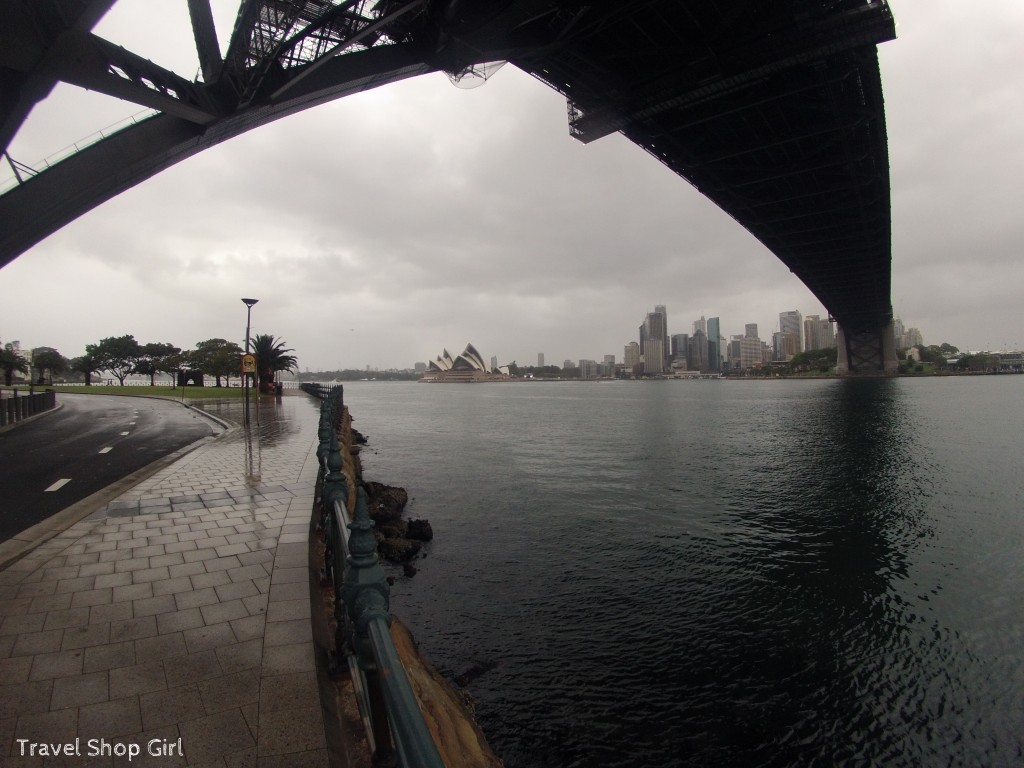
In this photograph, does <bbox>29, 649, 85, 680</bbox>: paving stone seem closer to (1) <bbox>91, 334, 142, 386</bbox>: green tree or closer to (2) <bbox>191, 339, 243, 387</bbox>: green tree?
(2) <bbox>191, 339, 243, 387</bbox>: green tree

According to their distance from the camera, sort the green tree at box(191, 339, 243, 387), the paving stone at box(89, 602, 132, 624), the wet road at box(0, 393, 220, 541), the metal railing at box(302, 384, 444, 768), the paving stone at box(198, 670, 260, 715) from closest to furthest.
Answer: the metal railing at box(302, 384, 444, 768), the paving stone at box(198, 670, 260, 715), the paving stone at box(89, 602, 132, 624), the wet road at box(0, 393, 220, 541), the green tree at box(191, 339, 243, 387)

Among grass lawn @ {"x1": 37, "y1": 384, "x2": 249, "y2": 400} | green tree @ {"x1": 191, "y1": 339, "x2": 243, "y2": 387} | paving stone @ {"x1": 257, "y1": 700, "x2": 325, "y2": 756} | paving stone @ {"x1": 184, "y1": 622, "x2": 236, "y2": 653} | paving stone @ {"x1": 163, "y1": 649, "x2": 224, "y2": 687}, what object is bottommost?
paving stone @ {"x1": 257, "y1": 700, "x2": 325, "y2": 756}

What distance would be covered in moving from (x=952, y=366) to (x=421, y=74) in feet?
729

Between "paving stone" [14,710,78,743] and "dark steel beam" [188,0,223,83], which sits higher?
"dark steel beam" [188,0,223,83]

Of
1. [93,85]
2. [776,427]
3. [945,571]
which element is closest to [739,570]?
[945,571]

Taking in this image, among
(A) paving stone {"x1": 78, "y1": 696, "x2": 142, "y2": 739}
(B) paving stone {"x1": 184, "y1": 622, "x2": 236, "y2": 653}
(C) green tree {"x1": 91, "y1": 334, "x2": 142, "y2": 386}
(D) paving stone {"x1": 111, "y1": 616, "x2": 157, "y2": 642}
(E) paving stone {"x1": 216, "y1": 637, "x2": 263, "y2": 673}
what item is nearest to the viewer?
(A) paving stone {"x1": 78, "y1": 696, "x2": 142, "y2": 739}

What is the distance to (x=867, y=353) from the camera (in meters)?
110

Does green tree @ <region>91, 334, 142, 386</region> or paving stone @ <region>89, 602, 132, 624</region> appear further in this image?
green tree @ <region>91, 334, 142, 386</region>

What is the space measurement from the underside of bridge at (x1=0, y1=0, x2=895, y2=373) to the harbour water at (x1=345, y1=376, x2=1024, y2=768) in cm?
1249

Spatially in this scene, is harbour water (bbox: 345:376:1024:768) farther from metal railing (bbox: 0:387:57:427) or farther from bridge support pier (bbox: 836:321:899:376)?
bridge support pier (bbox: 836:321:899:376)

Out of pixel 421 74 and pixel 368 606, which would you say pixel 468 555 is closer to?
pixel 368 606

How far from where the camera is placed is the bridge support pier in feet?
340

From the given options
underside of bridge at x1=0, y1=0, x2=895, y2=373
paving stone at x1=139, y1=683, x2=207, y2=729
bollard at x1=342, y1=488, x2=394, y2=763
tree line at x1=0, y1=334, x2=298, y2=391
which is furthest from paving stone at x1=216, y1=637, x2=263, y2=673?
tree line at x1=0, y1=334, x2=298, y2=391

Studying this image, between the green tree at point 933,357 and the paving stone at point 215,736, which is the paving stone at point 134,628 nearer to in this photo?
the paving stone at point 215,736
